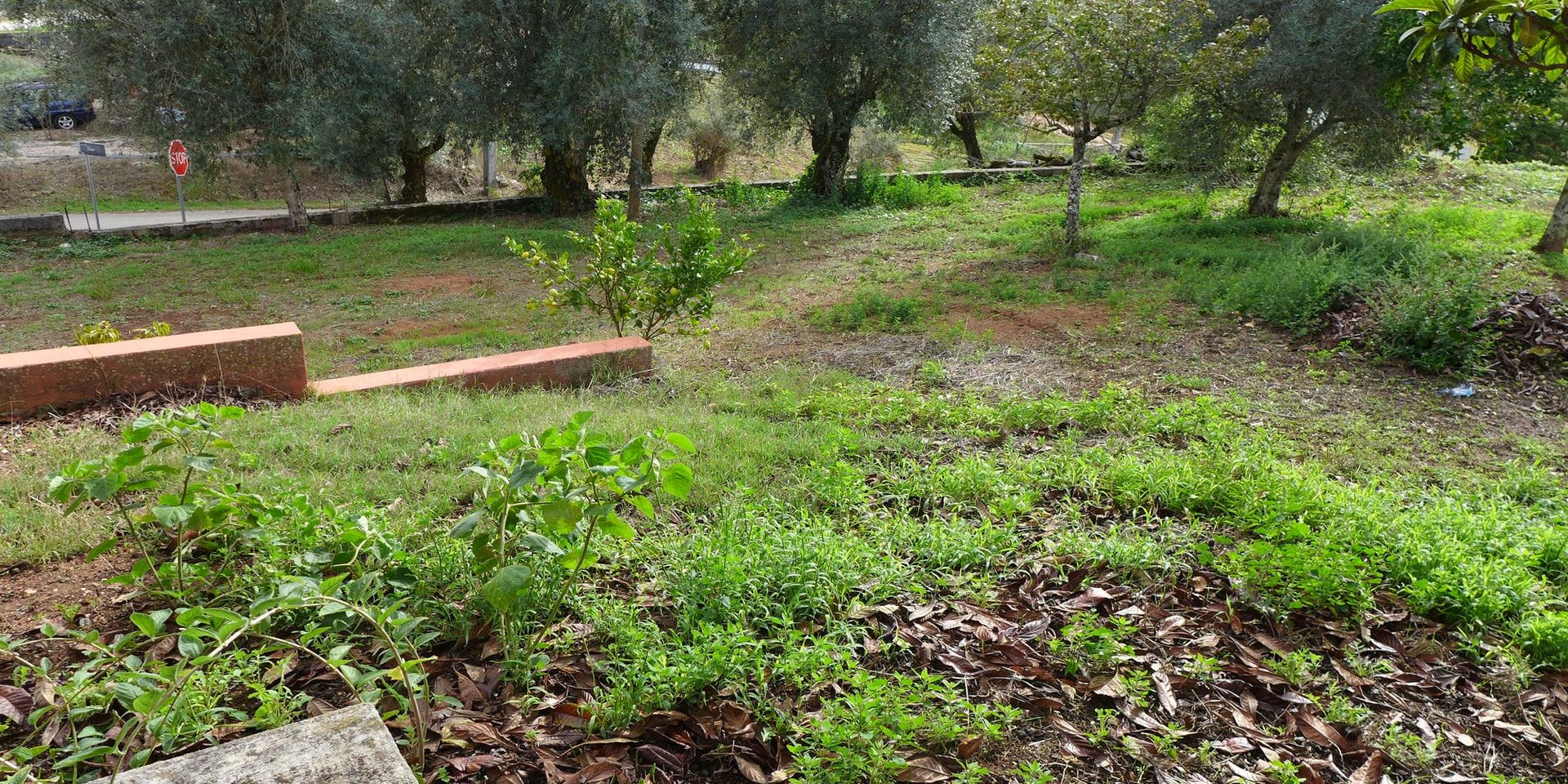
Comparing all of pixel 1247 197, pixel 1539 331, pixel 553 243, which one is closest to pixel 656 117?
pixel 553 243

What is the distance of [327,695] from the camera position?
2475mm

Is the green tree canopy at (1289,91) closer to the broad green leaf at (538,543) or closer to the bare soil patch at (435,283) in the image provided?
the bare soil patch at (435,283)

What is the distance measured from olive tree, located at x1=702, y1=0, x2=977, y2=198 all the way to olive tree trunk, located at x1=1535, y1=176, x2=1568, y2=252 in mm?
7826

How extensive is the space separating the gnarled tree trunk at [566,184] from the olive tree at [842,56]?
301 centimetres

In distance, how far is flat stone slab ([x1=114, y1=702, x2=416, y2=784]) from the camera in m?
1.84

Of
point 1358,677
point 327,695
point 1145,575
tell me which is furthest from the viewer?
point 1145,575

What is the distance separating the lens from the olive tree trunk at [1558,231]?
9.97m

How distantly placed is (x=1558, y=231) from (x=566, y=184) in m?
13.3

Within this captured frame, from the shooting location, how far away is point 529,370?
5.76 m

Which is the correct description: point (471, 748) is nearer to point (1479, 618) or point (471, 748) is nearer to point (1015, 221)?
point (1479, 618)

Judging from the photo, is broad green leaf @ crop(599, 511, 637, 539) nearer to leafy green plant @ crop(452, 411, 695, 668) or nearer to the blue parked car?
leafy green plant @ crop(452, 411, 695, 668)

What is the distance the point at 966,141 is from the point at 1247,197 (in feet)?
25.4

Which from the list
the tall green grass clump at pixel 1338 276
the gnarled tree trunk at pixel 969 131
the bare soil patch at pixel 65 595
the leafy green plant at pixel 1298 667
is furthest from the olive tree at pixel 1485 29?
the gnarled tree trunk at pixel 969 131

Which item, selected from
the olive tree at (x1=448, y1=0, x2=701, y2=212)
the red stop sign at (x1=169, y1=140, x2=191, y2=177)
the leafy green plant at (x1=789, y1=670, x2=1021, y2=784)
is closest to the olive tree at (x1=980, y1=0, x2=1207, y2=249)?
the olive tree at (x1=448, y1=0, x2=701, y2=212)
